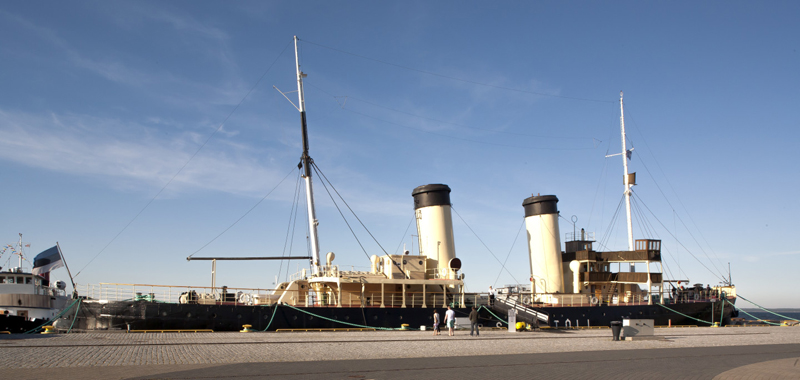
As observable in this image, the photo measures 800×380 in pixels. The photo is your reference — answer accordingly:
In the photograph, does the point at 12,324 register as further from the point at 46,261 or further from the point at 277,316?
the point at 277,316

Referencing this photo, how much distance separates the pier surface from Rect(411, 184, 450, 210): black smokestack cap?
11.2 metres

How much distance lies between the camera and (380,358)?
562 inches

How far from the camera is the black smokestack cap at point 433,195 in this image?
3058 centimetres

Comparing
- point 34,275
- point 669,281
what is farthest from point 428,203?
point 34,275

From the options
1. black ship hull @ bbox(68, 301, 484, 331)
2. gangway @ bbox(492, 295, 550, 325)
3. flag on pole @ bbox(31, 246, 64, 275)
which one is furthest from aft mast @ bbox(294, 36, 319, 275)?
flag on pole @ bbox(31, 246, 64, 275)

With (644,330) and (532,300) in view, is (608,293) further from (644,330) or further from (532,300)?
(644,330)

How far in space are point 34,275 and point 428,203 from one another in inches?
975

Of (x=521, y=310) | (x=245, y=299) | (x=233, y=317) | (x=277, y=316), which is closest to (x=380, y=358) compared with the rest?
(x=277, y=316)

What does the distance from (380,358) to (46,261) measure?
30.8m

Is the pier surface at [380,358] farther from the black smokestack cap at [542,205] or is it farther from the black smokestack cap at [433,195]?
the black smokestack cap at [542,205]

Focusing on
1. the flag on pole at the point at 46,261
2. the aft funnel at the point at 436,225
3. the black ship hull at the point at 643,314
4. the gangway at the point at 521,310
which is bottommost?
the black ship hull at the point at 643,314

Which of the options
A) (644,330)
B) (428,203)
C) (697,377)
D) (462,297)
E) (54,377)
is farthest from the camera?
(428,203)

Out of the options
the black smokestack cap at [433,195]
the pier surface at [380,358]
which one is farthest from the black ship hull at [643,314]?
the pier surface at [380,358]

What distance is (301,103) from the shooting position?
2845 centimetres
